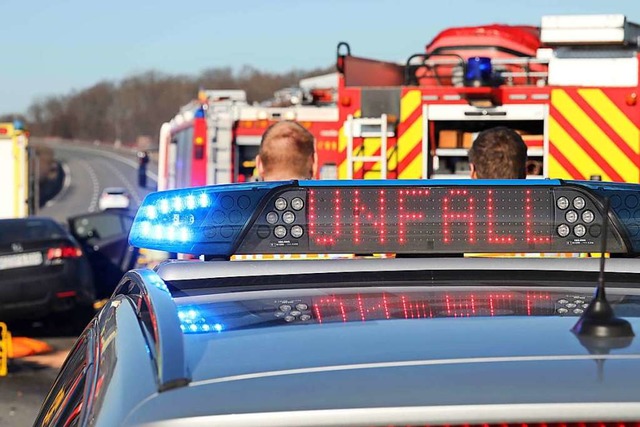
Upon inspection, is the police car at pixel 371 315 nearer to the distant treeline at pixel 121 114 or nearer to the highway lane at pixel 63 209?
the highway lane at pixel 63 209

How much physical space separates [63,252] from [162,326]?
12.6 meters

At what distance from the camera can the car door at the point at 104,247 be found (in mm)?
17500

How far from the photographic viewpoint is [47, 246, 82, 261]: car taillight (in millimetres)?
14281

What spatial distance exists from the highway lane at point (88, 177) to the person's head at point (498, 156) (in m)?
60.1

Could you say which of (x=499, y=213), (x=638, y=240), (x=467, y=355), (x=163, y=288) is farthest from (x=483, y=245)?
(x=467, y=355)

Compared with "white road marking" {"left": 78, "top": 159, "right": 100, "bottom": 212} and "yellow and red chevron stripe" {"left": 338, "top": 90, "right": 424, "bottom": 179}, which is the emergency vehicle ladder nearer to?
"yellow and red chevron stripe" {"left": 338, "top": 90, "right": 424, "bottom": 179}

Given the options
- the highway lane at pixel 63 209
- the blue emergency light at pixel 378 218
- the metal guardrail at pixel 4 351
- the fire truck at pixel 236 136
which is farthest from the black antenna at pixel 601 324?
the metal guardrail at pixel 4 351

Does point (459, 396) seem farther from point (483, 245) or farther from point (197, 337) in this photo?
point (483, 245)

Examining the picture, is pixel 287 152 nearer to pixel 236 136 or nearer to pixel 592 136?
pixel 592 136

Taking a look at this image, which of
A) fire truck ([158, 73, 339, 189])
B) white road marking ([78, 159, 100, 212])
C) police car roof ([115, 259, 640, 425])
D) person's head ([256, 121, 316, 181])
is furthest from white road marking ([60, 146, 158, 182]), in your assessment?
police car roof ([115, 259, 640, 425])

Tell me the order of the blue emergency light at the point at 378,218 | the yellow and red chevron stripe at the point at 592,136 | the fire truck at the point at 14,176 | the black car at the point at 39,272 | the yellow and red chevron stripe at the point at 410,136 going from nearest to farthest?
the blue emergency light at the point at 378,218 → the yellow and red chevron stripe at the point at 592,136 → the yellow and red chevron stripe at the point at 410,136 → the black car at the point at 39,272 → the fire truck at the point at 14,176

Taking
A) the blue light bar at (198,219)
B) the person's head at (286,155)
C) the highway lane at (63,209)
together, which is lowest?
the highway lane at (63,209)

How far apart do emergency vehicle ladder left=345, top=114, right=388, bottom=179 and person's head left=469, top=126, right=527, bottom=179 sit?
13.9 feet

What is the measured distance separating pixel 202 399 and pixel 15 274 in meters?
12.5
